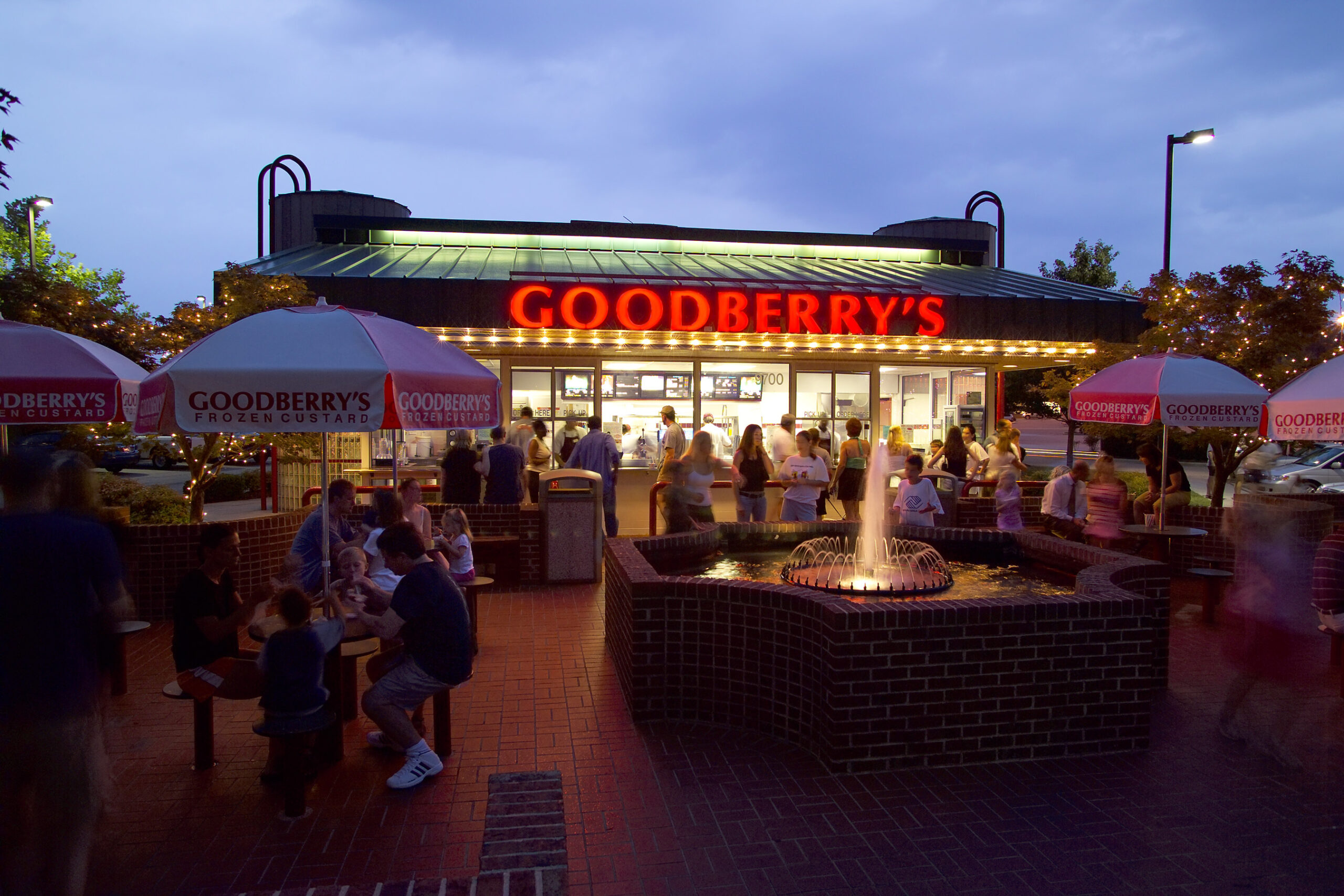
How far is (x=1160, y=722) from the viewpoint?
5.96 m

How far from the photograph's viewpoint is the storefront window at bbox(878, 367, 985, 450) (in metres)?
18.2

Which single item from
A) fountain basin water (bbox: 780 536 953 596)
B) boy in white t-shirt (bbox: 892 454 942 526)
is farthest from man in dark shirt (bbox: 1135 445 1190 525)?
fountain basin water (bbox: 780 536 953 596)

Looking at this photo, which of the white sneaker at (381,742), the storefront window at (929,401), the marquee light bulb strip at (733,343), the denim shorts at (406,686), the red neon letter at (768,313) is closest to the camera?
the denim shorts at (406,686)

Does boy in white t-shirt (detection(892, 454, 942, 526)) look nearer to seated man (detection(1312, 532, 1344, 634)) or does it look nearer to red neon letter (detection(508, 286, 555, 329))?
seated man (detection(1312, 532, 1344, 634))

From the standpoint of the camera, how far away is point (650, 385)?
16703 millimetres

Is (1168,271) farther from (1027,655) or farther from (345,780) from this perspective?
(345,780)

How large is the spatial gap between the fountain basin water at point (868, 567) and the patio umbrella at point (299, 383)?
3.44 metres

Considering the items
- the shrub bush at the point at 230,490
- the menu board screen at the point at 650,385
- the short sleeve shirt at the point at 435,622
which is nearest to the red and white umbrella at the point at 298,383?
the short sleeve shirt at the point at 435,622

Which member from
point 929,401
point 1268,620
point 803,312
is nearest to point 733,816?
point 1268,620

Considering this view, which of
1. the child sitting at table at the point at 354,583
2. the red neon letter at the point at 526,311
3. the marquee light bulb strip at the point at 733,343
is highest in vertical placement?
the red neon letter at the point at 526,311

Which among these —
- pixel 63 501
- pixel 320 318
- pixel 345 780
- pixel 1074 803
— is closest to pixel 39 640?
pixel 63 501

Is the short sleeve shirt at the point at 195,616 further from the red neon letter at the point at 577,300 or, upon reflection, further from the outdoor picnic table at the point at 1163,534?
the outdoor picnic table at the point at 1163,534

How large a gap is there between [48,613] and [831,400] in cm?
1516

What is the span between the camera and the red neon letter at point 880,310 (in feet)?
46.5
